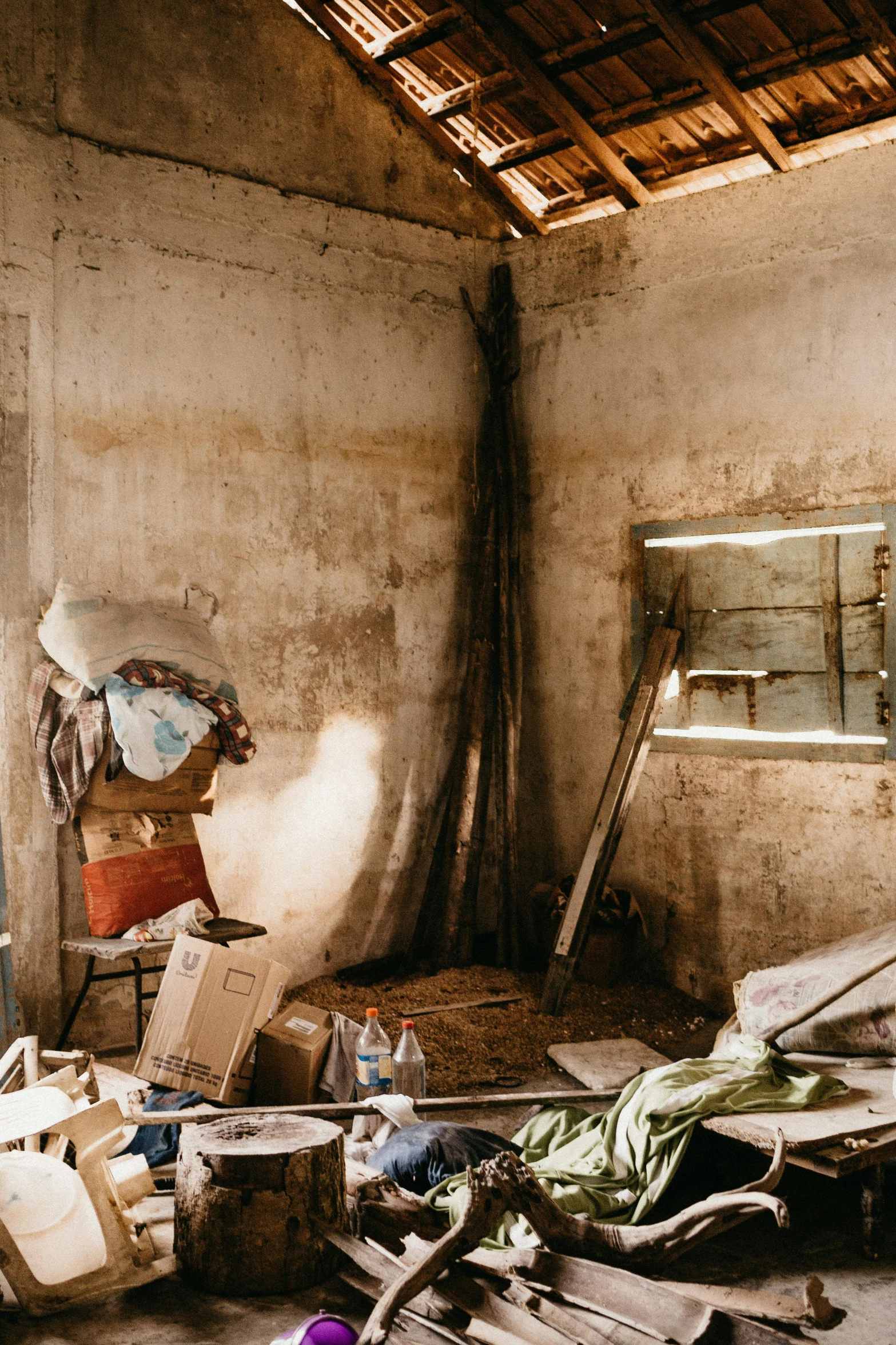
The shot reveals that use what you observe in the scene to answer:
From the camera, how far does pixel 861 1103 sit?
3.85 metres

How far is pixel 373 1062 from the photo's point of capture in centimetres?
436

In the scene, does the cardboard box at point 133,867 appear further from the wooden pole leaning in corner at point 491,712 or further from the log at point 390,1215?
the log at point 390,1215

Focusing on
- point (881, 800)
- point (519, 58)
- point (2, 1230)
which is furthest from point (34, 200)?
point (881, 800)

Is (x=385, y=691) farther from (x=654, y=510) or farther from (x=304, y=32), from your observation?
(x=304, y=32)

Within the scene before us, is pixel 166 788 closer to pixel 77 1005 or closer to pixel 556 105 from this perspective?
pixel 77 1005

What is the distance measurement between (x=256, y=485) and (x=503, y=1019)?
2944 mm

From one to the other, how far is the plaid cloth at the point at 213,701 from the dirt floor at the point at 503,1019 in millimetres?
1413

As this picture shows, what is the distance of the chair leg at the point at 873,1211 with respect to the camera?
3.52 m

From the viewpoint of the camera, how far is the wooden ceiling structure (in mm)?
5246

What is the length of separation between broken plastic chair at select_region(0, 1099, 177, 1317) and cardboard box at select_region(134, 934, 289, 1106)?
876 millimetres

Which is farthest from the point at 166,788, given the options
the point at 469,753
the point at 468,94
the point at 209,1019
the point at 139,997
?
the point at 468,94

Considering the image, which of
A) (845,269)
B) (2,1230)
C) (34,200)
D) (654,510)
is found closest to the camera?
(2,1230)

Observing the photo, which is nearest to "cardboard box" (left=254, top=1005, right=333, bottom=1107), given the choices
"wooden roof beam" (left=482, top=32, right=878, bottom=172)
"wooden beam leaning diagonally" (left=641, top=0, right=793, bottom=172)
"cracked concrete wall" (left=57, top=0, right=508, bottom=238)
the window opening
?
Result: the window opening

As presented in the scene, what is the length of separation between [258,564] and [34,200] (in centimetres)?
193
